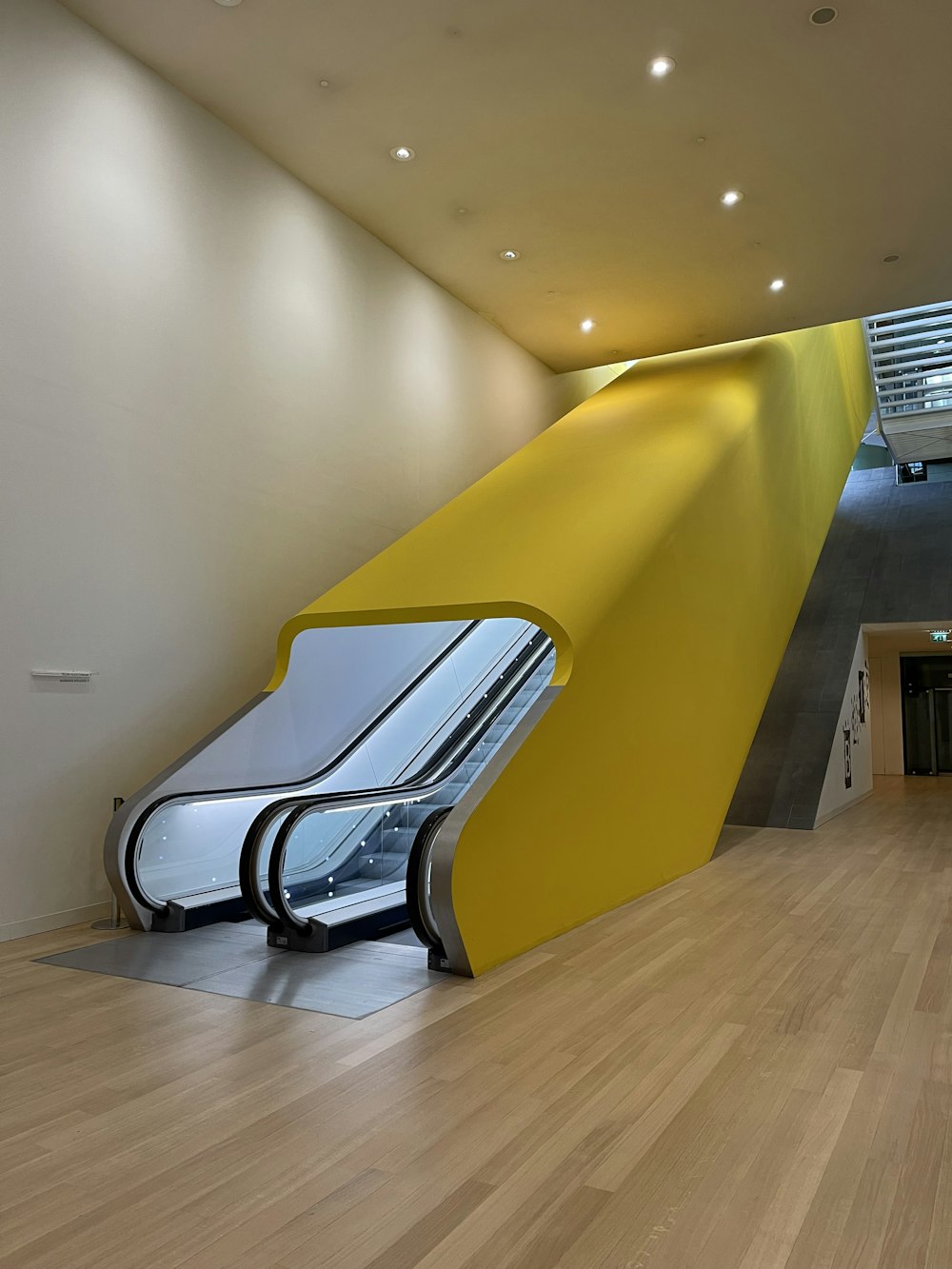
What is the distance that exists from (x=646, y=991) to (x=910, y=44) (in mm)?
5811

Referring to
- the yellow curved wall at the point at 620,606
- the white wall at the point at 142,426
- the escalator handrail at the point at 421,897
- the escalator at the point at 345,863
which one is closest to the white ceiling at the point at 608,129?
the white wall at the point at 142,426

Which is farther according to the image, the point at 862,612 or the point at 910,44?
the point at 862,612

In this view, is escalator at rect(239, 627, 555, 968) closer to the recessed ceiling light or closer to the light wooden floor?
the light wooden floor

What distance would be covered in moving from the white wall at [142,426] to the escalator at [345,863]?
4.18ft

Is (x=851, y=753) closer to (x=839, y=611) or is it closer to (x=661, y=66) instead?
(x=839, y=611)

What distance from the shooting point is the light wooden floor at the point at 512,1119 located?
2.15m

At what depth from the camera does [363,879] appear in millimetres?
5449

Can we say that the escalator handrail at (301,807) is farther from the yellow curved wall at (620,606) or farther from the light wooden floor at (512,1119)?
the yellow curved wall at (620,606)

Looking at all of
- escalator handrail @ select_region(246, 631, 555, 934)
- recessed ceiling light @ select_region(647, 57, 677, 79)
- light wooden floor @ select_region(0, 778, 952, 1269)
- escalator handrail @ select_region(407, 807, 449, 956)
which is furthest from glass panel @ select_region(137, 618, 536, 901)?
recessed ceiling light @ select_region(647, 57, 677, 79)

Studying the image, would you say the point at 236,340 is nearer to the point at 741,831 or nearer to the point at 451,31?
the point at 451,31

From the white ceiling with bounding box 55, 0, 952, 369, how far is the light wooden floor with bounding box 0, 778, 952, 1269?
535cm

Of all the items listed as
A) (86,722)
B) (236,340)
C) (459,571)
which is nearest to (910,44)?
(459,571)

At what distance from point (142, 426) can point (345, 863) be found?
3038 mm

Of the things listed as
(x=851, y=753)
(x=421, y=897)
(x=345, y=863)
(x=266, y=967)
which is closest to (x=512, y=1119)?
(x=421, y=897)
